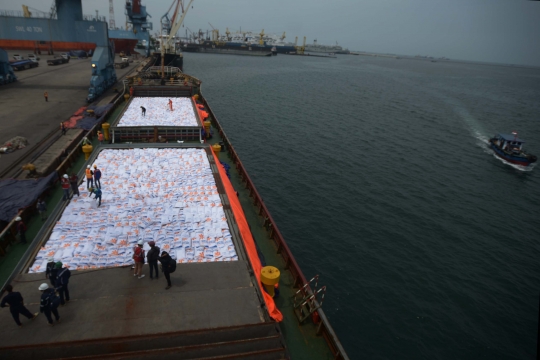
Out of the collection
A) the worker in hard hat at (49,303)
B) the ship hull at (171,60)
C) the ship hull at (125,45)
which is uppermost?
the ship hull at (125,45)

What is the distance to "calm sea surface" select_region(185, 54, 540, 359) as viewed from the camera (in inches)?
678

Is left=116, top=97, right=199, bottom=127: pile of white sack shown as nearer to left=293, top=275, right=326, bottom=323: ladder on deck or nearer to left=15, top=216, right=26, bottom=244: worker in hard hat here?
left=15, top=216, right=26, bottom=244: worker in hard hat

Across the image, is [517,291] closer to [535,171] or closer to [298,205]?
[298,205]

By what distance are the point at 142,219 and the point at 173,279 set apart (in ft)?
14.8

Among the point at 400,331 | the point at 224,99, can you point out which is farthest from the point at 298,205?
the point at 224,99

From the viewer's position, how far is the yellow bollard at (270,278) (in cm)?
1080

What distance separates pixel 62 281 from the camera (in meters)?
9.58

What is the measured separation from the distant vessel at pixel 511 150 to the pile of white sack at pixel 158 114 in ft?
138

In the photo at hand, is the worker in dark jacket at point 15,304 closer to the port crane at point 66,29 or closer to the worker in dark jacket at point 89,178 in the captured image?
the worker in dark jacket at point 89,178

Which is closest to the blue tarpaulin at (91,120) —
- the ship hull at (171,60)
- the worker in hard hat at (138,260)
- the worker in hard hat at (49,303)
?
the worker in hard hat at (138,260)

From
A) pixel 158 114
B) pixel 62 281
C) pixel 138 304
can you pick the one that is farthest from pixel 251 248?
pixel 158 114

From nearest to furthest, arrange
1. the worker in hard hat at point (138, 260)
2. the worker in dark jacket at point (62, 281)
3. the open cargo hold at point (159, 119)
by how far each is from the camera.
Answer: the worker in dark jacket at point (62, 281) → the worker in hard hat at point (138, 260) → the open cargo hold at point (159, 119)

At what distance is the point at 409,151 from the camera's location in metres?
44.1

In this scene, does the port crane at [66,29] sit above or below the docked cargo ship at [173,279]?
above
